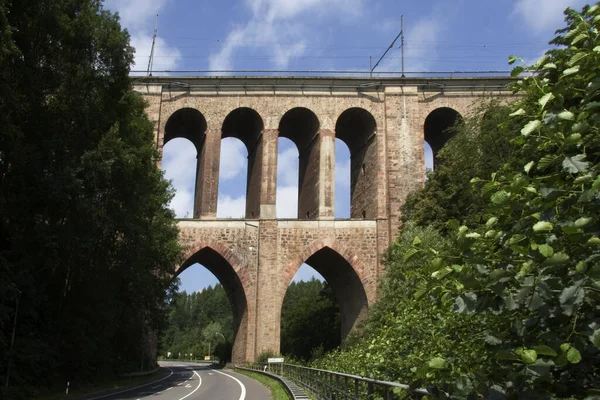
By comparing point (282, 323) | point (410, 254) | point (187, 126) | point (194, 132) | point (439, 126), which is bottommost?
point (282, 323)

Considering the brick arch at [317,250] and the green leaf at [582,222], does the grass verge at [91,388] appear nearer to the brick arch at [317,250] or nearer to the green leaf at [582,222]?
the brick arch at [317,250]

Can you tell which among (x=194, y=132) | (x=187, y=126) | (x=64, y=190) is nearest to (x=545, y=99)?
(x=64, y=190)

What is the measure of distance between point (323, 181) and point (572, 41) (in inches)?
1075

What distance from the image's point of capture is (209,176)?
3044cm

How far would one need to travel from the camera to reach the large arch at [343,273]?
29.0 meters

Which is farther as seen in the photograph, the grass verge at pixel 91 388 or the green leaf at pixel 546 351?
the grass verge at pixel 91 388

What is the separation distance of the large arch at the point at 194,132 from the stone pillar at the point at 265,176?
3127mm

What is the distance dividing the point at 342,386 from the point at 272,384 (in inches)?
444

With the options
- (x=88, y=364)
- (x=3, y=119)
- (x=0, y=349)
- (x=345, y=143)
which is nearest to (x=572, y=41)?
(x=3, y=119)

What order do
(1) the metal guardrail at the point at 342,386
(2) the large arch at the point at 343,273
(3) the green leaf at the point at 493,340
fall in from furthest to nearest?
(2) the large arch at the point at 343,273 < (1) the metal guardrail at the point at 342,386 < (3) the green leaf at the point at 493,340

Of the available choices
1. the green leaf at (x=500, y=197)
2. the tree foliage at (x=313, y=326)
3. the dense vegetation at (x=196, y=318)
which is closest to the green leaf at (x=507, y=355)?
the green leaf at (x=500, y=197)

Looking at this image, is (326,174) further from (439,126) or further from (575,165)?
(575,165)

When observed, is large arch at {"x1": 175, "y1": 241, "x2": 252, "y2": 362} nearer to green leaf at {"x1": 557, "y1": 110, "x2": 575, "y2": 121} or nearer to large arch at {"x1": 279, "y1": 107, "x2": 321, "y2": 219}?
large arch at {"x1": 279, "y1": 107, "x2": 321, "y2": 219}

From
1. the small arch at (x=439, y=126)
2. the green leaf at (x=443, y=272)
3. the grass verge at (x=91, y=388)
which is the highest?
the small arch at (x=439, y=126)
